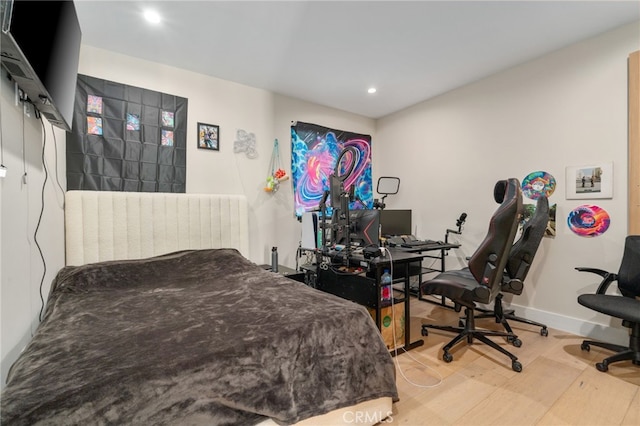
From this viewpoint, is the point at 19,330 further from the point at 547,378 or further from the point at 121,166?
the point at 547,378

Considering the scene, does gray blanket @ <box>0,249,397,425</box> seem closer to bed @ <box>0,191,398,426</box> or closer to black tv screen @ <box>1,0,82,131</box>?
bed @ <box>0,191,398,426</box>

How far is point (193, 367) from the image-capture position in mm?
968

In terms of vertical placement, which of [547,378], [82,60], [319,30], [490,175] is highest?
[319,30]

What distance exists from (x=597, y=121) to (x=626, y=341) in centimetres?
186

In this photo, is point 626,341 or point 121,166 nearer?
point 626,341

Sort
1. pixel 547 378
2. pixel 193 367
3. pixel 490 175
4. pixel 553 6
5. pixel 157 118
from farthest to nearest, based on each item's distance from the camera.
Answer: pixel 490 175 → pixel 157 118 → pixel 553 6 → pixel 547 378 → pixel 193 367

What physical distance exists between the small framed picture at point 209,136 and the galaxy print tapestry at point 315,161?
0.95 metres

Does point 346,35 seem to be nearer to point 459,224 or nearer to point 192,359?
point 459,224

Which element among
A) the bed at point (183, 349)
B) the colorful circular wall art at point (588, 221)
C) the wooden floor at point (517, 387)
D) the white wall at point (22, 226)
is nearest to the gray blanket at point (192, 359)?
the bed at point (183, 349)

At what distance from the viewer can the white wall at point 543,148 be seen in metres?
2.31

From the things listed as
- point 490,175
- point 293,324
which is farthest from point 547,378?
point 490,175

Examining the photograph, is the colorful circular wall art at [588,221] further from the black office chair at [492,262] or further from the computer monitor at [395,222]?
the computer monitor at [395,222]
